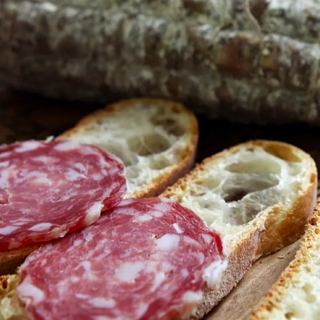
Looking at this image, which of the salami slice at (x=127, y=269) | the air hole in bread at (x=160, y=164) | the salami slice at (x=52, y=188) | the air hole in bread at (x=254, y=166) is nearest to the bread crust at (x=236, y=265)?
the salami slice at (x=127, y=269)

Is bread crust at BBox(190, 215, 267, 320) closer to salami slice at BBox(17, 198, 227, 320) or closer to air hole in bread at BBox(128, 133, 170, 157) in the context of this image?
salami slice at BBox(17, 198, 227, 320)

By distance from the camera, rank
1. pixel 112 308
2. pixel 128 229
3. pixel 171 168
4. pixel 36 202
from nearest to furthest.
Answer: pixel 112 308 < pixel 128 229 < pixel 36 202 < pixel 171 168

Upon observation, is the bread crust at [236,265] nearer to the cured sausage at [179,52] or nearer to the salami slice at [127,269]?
the salami slice at [127,269]

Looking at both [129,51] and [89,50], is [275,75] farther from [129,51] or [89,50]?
[89,50]

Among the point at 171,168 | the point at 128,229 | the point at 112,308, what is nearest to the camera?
the point at 112,308

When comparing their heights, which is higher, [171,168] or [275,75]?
[275,75]

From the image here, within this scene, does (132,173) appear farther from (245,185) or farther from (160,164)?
(245,185)

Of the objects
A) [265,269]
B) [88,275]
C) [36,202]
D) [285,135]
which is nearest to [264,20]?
[285,135]

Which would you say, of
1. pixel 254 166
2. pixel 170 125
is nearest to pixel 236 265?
pixel 254 166
